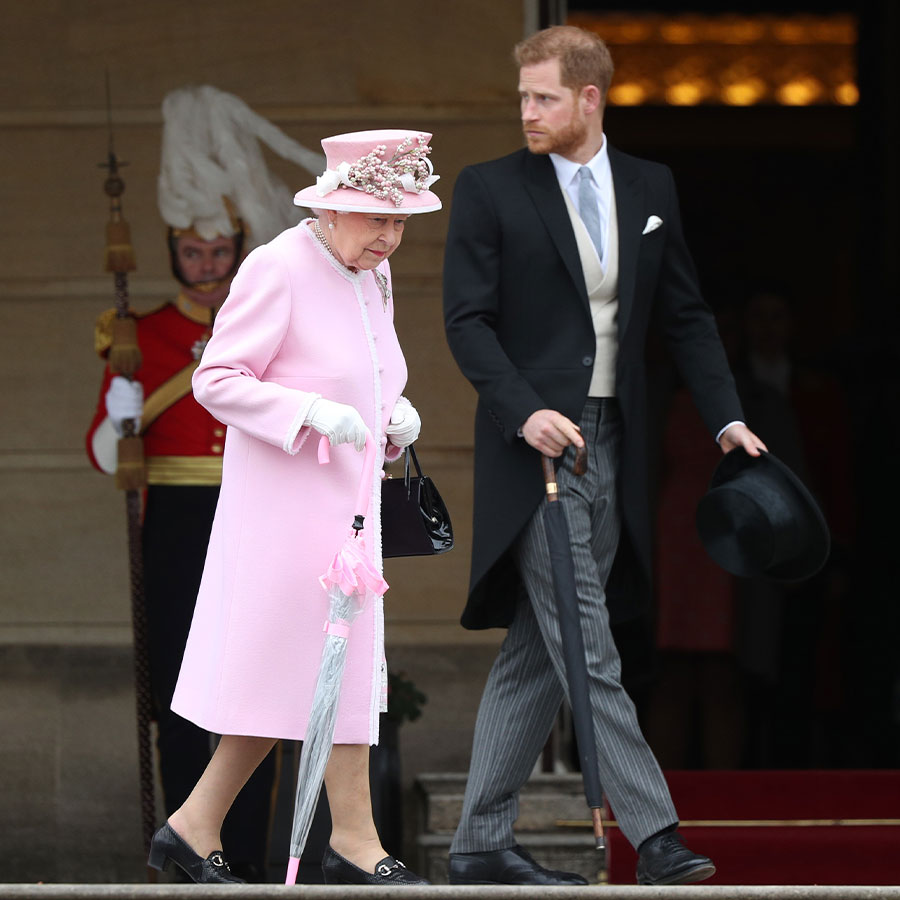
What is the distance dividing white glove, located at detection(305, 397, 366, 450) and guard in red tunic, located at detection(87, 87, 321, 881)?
171 cm

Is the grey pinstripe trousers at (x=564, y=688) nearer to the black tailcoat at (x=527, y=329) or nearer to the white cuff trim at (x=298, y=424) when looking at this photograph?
the black tailcoat at (x=527, y=329)

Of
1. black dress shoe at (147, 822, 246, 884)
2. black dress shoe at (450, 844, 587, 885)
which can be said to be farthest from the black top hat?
black dress shoe at (147, 822, 246, 884)

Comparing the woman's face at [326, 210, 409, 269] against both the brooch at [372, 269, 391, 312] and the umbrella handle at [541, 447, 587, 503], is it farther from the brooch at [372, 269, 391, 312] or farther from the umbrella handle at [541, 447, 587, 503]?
the umbrella handle at [541, 447, 587, 503]

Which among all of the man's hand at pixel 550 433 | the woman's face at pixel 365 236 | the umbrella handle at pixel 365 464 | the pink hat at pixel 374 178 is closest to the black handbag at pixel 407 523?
the umbrella handle at pixel 365 464

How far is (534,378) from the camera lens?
465cm

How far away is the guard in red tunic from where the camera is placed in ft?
18.6

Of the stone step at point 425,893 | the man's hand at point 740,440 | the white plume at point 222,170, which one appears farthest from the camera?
the white plume at point 222,170

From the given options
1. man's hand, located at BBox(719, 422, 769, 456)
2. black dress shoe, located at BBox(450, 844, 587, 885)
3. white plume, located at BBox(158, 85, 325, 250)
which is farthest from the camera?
white plume, located at BBox(158, 85, 325, 250)

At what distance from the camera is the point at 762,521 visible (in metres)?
4.68

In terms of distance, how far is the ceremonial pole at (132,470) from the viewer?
5.68 meters

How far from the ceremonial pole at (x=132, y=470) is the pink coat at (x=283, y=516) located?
1.53 metres

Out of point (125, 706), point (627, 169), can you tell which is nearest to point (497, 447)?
point (627, 169)

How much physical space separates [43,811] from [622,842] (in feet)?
6.35

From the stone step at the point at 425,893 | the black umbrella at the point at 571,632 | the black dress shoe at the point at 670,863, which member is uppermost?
the black umbrella at the point at 571,632
